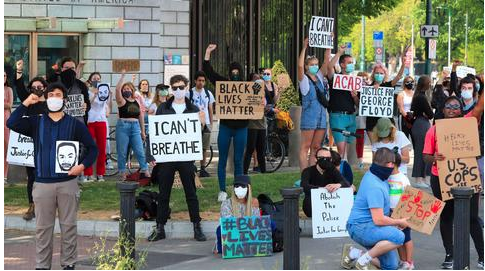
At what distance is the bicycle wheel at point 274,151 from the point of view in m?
20.2

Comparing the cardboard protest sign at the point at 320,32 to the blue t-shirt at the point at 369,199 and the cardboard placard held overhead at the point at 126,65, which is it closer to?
the cardboard placard held overhead at the point at 126,65

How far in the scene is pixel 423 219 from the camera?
1030cm

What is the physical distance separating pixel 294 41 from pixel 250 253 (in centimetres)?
1714

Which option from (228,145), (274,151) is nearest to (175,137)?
(228,145)

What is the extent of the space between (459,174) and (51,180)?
12.7 feet

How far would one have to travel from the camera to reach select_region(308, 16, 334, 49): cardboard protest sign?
1742cm

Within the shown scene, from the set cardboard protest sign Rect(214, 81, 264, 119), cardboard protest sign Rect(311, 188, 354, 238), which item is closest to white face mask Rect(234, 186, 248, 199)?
cardboard protest sign Rect(311, 188, 354, 238)

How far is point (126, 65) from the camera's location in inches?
808

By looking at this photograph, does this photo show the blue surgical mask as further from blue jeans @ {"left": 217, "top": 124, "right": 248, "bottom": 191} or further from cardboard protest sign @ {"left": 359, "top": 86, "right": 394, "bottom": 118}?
cardboard protest sign @ {"left": 359, "top": 86, "right": 394, "bottom": 118}

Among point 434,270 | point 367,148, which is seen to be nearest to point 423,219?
point 434,270

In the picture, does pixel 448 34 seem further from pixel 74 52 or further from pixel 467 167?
pixel 467 167

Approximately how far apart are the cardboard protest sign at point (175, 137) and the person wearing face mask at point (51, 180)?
251 centimetres

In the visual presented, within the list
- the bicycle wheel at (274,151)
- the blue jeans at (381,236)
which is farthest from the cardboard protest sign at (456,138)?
the bicycle wheel at (274,151)

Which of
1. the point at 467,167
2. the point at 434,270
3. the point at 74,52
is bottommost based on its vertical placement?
the point at 434,270
